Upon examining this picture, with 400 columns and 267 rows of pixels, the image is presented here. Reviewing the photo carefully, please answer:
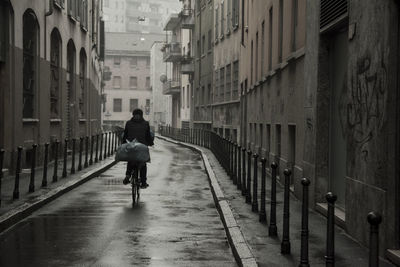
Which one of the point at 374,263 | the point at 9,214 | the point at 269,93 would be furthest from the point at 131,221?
the point at 269,93

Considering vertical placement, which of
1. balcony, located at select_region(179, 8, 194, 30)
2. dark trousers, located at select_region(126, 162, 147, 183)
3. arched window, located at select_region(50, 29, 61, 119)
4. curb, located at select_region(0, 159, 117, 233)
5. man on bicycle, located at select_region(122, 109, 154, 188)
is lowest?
curb, located at select_region(0, 159, 117, 233)

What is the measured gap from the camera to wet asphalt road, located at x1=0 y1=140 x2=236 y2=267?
7.26 m

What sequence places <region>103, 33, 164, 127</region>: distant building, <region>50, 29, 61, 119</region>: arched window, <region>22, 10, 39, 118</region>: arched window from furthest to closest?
<region>103, 33, 164, 127</region>: distant building
<region>50, 29, 61, 119</region>: arched window
<region>22, 10, 39, 118</region>: arched window

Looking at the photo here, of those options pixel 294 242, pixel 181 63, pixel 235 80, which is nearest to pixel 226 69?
pixel 235 80

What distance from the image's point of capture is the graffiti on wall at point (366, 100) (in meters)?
6.90

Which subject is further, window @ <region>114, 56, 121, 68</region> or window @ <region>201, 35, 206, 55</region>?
window @ <region>114, 56, 121, 68</region>

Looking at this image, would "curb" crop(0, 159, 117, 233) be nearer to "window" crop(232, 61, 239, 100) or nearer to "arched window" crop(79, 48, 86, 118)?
"arched window" crop(79, 48, 86, 118)

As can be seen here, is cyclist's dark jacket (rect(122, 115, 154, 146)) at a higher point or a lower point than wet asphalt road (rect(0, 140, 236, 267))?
higher

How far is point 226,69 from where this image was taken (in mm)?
34219

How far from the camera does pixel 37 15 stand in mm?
18062

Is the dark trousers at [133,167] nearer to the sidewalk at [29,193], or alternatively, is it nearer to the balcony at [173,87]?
the sidewalk at [29,193]

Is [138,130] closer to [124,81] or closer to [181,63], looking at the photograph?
[181,63]

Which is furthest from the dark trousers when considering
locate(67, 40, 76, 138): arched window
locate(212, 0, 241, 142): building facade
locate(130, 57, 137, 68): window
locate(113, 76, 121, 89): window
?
locate(130, 57, 137, 68): window

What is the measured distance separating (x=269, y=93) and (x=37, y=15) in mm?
7036
